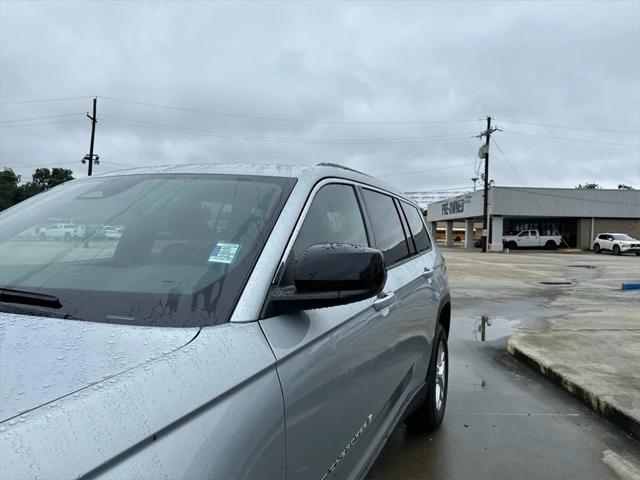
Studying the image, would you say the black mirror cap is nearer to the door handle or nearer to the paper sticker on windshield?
the paper sticker on windshield

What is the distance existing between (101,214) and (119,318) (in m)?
0.90

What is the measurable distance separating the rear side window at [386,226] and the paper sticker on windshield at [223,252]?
1.30 m

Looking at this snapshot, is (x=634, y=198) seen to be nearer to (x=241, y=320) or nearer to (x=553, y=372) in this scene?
(x=553, y=372)

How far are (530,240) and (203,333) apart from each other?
51373 millimetres

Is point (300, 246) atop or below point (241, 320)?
atop

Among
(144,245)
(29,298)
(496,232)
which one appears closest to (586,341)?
(144,245)

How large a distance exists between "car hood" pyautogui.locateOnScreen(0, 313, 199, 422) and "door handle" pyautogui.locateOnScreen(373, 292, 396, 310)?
4.12 ft

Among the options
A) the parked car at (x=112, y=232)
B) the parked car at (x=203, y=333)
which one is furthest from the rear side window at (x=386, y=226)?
the parked car at (x=112, y=232)

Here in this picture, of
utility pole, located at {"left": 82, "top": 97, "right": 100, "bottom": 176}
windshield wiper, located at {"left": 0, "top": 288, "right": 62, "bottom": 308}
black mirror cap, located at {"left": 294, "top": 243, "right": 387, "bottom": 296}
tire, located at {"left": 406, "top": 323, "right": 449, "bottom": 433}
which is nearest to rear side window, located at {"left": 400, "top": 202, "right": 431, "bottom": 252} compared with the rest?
tire, located at {"left": 406, "top": 323, "right": 449, "bottom": 433}

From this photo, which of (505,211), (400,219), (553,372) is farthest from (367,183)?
(505,211)

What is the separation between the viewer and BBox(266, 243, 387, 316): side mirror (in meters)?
1.69

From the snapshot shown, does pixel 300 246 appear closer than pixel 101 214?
Yes

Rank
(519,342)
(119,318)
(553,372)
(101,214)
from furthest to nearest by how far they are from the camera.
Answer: (519,342) < (553,372) < (101,214) < (119,318)

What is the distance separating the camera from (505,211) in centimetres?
4691
